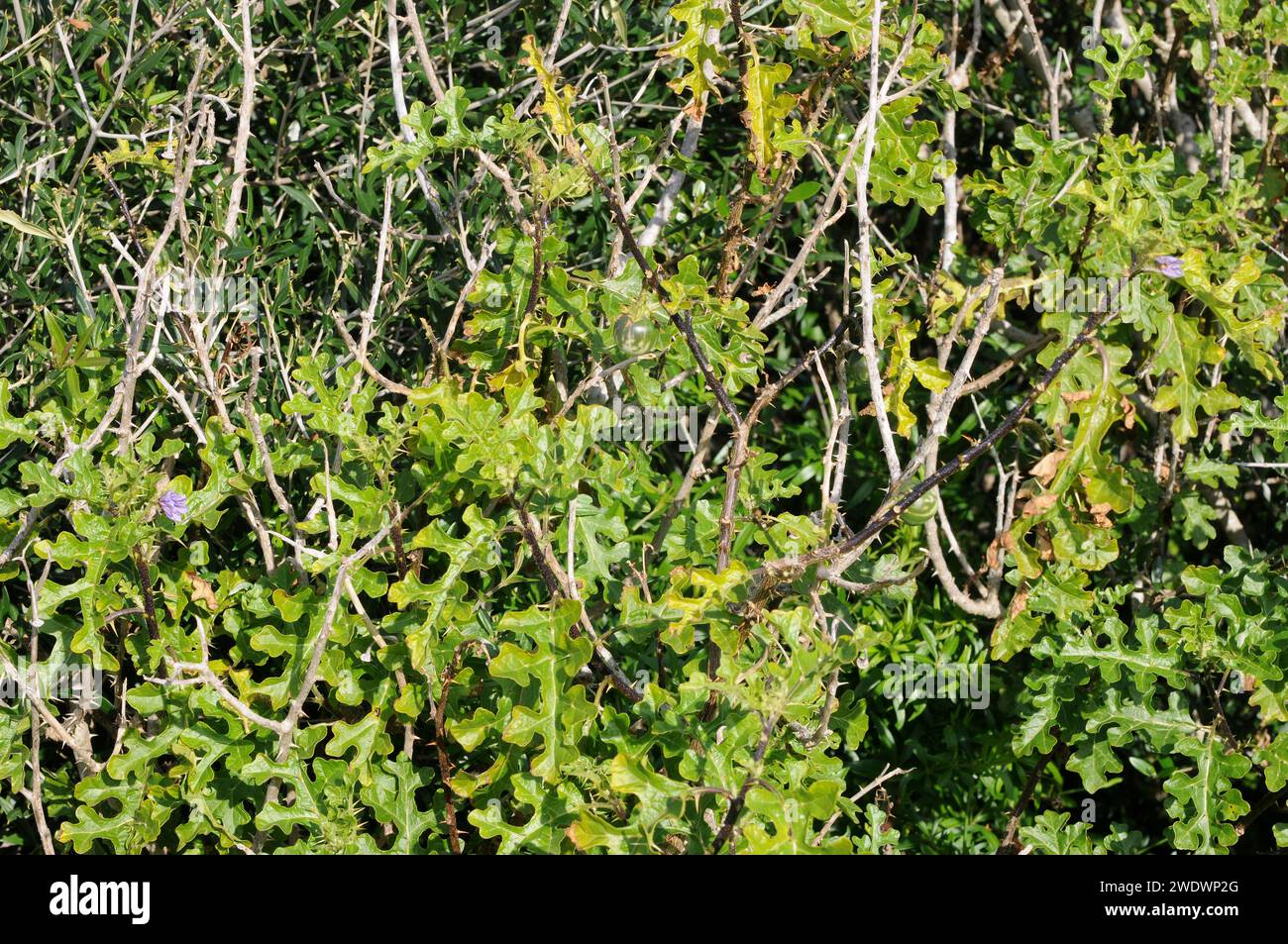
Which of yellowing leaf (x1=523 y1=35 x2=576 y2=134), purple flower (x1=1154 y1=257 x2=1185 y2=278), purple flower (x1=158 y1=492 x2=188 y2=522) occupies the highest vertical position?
yellowing leaf (x1=523 y1=35 x2=576 y2=134)

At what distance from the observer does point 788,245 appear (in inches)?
139

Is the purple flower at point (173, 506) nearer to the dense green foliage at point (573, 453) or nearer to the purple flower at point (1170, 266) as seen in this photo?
the dense green foliage at point (573, 453)

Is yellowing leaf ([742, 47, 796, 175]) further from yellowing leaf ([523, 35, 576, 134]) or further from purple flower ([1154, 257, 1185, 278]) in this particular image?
purple flower ([1154, 257, 1185, 278])

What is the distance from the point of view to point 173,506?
2264 mm

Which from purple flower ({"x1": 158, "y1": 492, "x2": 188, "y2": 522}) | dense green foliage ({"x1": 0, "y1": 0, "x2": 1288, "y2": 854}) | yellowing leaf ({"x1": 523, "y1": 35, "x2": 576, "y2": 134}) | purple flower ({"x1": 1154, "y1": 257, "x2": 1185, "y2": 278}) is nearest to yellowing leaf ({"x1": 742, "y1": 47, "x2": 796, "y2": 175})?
dense green foliage ({"x1": 0, "y1": 0, "x2": 1288, "y2": 854})

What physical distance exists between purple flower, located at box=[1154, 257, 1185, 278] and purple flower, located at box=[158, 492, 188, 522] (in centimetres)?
173

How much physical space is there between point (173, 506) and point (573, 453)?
2.29ft

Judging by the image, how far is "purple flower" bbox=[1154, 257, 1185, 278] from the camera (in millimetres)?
2281

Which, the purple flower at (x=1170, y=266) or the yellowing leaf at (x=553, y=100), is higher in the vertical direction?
the yellowing leaf at (x=553, y=100)

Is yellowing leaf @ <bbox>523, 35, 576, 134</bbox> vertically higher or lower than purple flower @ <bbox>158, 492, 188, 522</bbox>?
higher

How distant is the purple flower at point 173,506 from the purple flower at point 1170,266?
173 centimetres

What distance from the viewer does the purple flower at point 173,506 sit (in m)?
2.25

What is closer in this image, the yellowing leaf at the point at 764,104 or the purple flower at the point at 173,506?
the purple flower at the point at 173,506

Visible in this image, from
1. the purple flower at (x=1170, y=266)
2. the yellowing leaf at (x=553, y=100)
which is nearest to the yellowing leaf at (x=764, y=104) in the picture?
the yellowing leaf at (x=553, y=100)
